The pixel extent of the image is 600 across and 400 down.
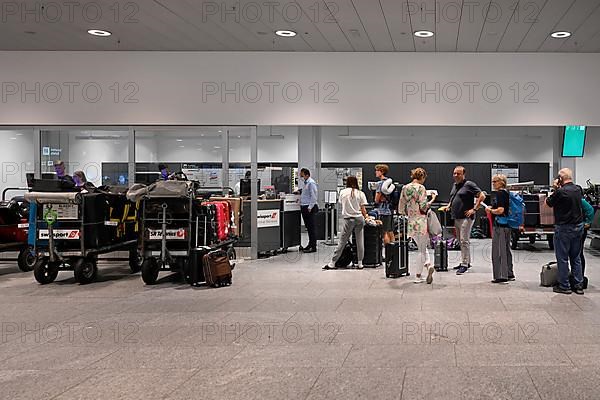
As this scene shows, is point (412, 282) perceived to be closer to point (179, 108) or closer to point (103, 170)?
point (179, 108)

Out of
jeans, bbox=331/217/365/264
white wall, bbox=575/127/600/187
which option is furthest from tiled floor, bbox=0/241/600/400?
white wall, bbox=575/127/600/187

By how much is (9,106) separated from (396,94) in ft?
22.0

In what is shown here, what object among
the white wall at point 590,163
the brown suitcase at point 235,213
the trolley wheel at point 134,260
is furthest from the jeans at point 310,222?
the white wall at point 590,163

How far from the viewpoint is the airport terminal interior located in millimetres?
4723

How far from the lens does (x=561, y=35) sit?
959 centimetres

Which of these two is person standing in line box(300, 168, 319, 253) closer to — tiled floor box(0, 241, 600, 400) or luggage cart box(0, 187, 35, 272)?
tiled floor box(0, 241, 600, 400)

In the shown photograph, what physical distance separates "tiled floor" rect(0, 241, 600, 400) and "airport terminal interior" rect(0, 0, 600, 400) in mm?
32

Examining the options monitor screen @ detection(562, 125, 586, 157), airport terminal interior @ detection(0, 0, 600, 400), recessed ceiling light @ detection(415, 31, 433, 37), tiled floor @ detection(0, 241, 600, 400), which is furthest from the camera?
monitor screen @ detection(562, 125, 586, 157)

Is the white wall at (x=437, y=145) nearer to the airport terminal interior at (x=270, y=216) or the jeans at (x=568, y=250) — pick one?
the airport terminal interior at (x=270, y=216)

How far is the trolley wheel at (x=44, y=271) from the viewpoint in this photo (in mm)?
8641

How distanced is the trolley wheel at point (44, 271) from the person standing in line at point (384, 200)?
4613 millimetres

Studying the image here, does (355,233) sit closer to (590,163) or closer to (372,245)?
(372,245)

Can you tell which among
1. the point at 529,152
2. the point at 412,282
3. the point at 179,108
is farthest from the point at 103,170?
the point at 529,152

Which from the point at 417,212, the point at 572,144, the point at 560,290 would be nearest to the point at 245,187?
the point at 417,212
